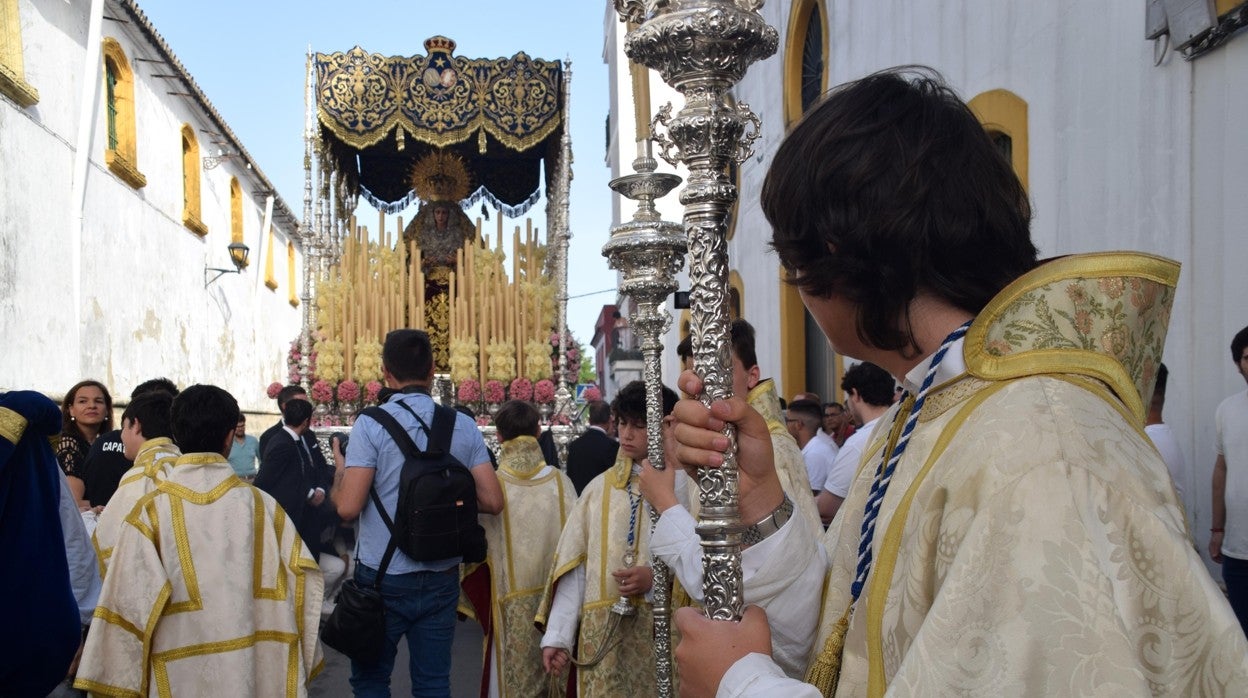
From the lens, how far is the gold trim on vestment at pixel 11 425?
9.46 feet

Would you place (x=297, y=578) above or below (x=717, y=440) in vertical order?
below

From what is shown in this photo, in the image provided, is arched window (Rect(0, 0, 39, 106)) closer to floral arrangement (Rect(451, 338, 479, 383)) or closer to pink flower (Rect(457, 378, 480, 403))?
floral arrangement (Rect(451, 338, 479, 383))

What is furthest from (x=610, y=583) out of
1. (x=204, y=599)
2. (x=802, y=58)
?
(x=802, y=58)

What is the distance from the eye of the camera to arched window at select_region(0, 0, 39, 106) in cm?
981

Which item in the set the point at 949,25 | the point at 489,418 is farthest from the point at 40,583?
the point at 489,418

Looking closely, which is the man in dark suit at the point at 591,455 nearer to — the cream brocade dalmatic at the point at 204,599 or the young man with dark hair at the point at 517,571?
the young man with dark hair at the point at 517,571

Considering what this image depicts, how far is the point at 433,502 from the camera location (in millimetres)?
4004

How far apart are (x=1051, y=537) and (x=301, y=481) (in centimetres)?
638

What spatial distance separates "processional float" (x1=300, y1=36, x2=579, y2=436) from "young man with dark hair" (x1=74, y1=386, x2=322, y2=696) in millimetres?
6450

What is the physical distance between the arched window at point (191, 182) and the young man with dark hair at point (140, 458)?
48.1 feet

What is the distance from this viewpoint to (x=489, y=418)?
10.5m

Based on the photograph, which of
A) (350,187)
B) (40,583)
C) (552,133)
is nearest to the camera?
(40,583)

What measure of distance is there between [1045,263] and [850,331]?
0.26 m

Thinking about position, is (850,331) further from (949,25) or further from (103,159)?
(103,159)
